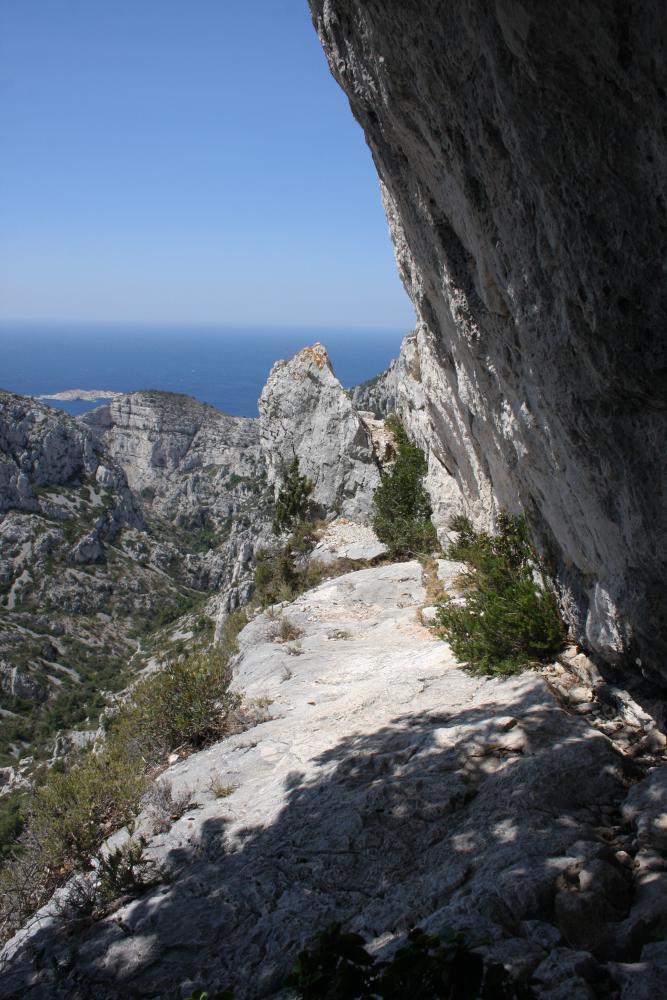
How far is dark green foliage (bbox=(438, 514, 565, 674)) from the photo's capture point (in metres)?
6.67

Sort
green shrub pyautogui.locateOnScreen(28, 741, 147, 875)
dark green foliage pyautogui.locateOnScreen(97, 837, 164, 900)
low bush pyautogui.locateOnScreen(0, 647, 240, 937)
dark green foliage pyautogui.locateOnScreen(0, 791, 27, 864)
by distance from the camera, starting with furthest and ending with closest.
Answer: dark green foliage pyautogui.locateOnScreen(0, 791, 27, 864), green shrub pyautogui.locateOnScreen(28, 741, 147, 875), low bush pyautogui.locateOnScreen(0, 647, 240, 937), dark green foliage pyautogui.locateOnScreen(97, 837, 164, 900)

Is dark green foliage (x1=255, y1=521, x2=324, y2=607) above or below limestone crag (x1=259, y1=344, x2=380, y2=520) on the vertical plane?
below

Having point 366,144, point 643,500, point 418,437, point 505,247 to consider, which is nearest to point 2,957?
point 643,500

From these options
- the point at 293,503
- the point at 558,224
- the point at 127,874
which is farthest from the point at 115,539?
the point at 558,224

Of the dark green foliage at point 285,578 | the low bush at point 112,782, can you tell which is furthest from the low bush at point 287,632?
the dark green foliage at point 285,578

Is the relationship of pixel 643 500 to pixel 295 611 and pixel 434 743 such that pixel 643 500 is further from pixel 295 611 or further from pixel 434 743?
pixel 295 611

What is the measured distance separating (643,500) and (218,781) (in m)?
4.87

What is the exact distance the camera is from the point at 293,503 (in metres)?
21.1

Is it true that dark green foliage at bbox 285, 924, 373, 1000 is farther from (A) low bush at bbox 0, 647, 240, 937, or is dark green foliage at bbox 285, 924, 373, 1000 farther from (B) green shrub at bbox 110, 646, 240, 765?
(B) green shrub at bbox 110, 646, 240, 765

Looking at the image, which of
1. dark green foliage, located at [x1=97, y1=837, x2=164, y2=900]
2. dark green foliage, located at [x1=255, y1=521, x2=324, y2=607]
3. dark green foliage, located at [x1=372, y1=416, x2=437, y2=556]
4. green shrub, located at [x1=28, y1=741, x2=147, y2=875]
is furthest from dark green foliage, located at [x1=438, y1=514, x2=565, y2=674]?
dark green foliage, located at [x1=255, y1=521, x2=324, y2=607]

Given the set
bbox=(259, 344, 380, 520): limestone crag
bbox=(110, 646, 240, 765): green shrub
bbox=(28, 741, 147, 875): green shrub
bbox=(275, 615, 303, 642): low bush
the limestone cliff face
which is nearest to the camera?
the limestone cliff face

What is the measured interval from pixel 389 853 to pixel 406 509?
1208cm

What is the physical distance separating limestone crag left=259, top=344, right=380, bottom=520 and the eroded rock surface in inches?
539

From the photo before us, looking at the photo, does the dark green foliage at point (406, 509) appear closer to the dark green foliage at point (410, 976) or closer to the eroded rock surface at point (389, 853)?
the eroded rock surface at point (389, 853)
